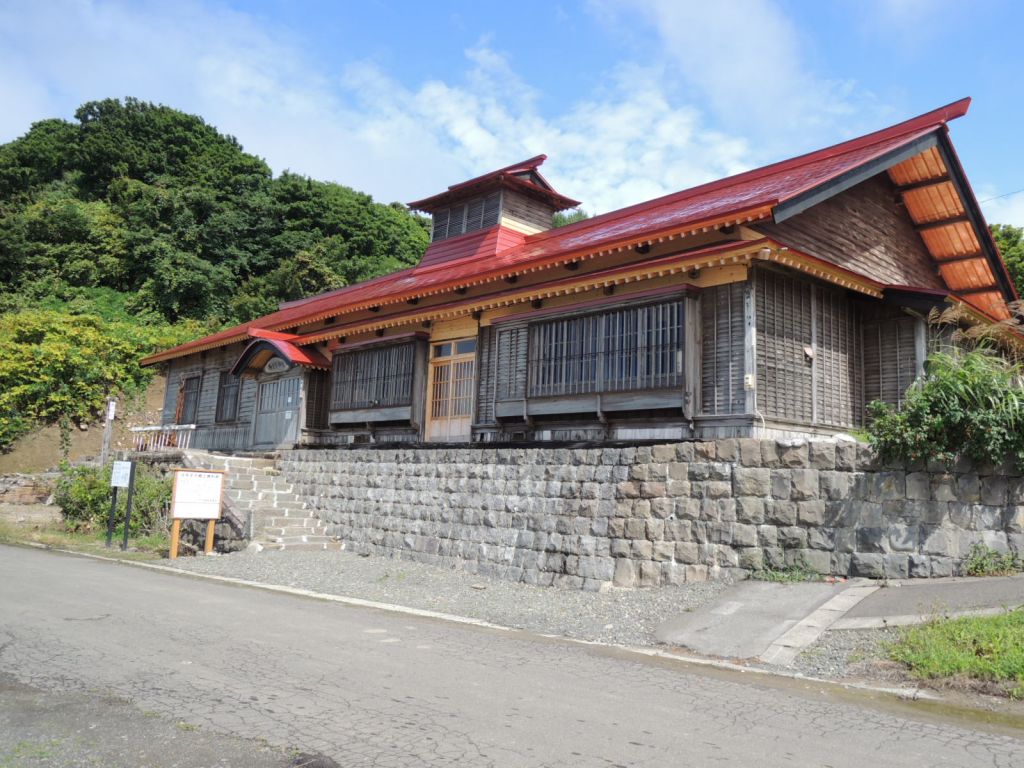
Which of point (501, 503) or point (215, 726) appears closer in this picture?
point (215, 726)

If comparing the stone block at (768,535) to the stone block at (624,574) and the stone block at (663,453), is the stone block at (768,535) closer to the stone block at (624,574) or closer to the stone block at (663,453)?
the stone block at (663,453)

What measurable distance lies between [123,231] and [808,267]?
3756 centimetres

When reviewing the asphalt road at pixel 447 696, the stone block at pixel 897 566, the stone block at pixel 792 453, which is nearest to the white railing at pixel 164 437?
the asphalt road at pixel 447 696

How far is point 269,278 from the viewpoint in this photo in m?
38.9

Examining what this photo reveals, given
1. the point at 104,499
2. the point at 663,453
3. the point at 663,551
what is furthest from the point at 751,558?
the point at 104,499

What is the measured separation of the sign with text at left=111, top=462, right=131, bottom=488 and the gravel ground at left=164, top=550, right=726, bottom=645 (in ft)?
8.56

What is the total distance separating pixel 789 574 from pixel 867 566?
0.87 meters

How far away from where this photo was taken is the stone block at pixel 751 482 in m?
9.50

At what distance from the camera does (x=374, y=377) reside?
57.4 ft

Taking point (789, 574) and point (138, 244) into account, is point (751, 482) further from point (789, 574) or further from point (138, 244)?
point (138, 244)

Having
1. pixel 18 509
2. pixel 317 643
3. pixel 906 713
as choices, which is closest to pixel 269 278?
pixel 18 509

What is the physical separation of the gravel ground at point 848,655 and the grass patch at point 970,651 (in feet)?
0.48

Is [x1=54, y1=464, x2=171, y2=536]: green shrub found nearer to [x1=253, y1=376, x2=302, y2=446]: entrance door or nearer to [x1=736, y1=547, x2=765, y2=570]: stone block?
[x1=253, y1=376, x2=302, y2=446]: entrance door

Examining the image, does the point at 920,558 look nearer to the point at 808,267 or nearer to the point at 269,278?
the point at 808,267
